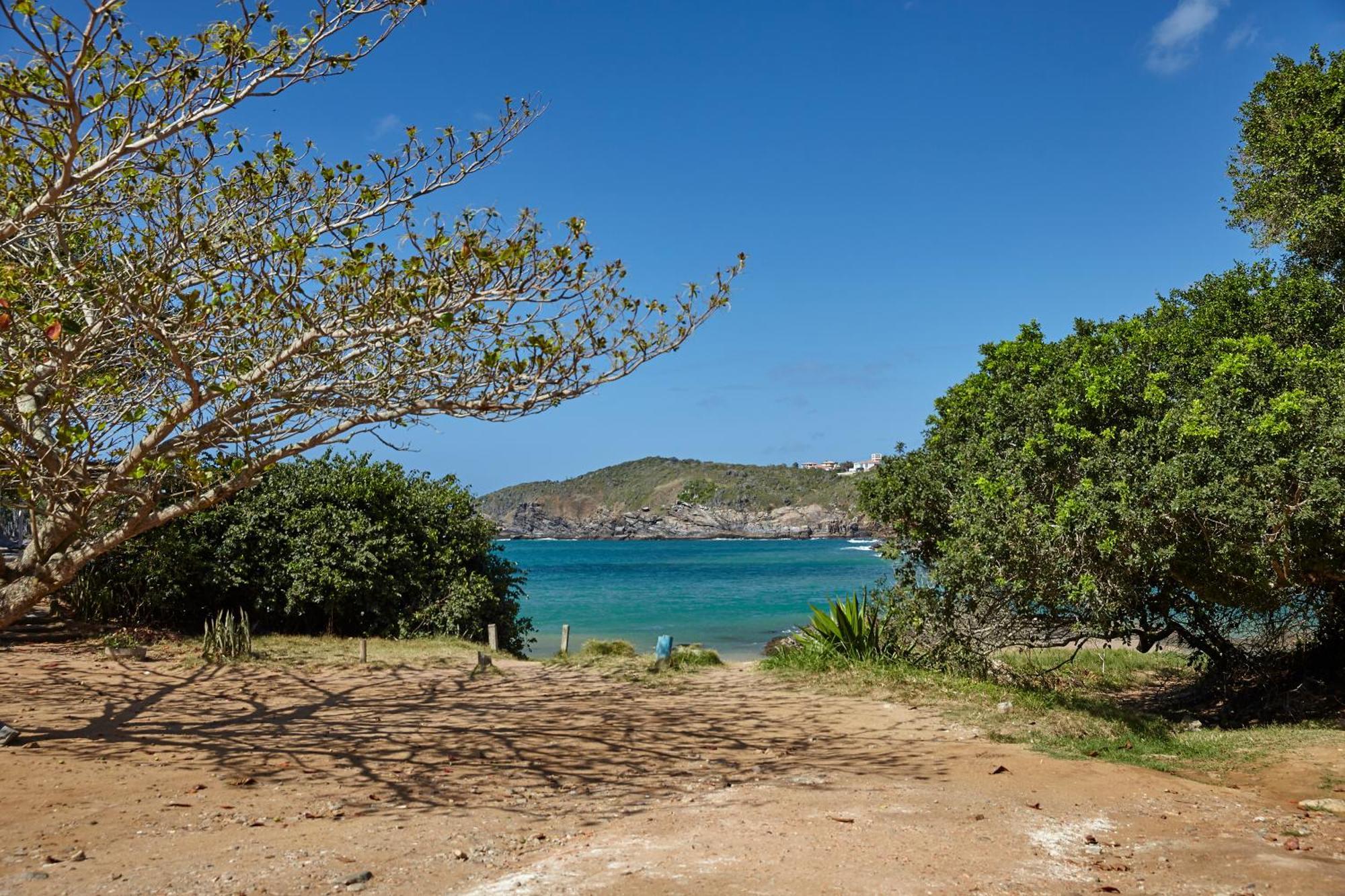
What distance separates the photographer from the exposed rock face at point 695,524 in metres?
143

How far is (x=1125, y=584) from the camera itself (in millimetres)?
10750

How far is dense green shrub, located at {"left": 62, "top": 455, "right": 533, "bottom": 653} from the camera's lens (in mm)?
16516

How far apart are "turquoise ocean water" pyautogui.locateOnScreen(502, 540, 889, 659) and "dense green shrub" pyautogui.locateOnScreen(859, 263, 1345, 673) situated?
4148mm

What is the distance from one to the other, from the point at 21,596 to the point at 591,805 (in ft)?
19.6

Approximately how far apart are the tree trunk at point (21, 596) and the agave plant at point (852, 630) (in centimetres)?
998

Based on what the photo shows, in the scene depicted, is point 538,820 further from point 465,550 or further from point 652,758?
point 465,550

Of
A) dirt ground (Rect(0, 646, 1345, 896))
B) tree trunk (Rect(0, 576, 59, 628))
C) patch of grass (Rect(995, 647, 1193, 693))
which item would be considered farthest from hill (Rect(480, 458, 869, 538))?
tree trunk (Rect(0, 576, 59, 628))

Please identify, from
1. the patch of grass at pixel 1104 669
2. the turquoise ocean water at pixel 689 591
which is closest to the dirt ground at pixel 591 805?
the patch of grass at pixel 1104 669

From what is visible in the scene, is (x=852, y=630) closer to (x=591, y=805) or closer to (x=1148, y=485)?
(x=1148, y=485)

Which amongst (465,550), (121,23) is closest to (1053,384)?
(121,23)

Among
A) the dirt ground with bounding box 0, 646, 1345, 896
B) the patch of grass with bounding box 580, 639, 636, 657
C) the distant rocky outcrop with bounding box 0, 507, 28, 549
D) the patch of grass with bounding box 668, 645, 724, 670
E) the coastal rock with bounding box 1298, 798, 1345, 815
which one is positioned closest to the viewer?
the dirt ground with bounding box 0, 646, 1345, 896

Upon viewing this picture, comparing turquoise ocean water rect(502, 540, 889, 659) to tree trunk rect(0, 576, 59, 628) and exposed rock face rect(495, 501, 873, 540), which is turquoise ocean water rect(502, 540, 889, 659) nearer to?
tree trunk rect(0, 576, 59, 628)

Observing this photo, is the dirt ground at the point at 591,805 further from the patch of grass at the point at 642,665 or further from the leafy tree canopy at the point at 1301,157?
the leafy tree canopy at the point at 1301,157

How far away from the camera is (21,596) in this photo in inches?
355
